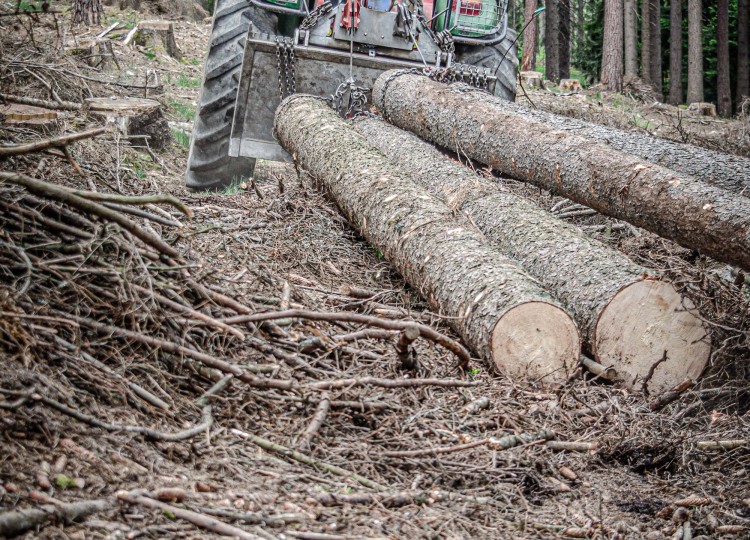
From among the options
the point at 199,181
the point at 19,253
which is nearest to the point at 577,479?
the point at 19,253

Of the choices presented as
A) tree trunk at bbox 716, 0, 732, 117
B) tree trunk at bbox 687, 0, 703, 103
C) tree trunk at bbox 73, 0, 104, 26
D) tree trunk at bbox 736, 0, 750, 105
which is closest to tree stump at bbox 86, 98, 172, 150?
tree trunk at bbox 73, 0, 104, 26

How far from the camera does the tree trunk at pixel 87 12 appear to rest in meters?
13.5

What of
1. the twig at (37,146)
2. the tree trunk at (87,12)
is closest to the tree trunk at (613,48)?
the tree trunk at (87,12)

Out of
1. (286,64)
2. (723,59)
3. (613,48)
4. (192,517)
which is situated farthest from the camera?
(723,59)

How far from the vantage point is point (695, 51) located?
65.6ft

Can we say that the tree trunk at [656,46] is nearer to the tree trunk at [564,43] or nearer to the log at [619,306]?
the tree trunk at [564,43]

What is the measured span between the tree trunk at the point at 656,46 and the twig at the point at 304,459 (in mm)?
20892

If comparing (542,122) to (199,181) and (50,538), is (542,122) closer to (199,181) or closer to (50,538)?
(199,181)

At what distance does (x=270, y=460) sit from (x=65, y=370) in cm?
79

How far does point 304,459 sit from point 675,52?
21721 mm

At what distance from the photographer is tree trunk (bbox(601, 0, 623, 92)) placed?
1819 cm

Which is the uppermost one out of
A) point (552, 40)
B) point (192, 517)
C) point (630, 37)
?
point (630, 37)

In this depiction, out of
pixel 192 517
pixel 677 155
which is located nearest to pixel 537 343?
pixel 192 517

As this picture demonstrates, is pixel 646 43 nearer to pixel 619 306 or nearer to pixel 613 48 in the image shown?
pixel 613 48
